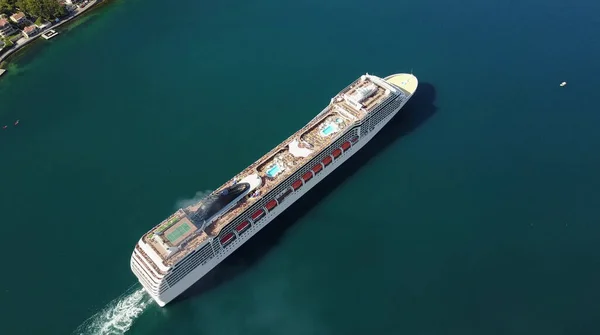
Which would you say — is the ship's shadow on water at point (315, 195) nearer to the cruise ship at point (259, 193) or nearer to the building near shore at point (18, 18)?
the cruise ship at point (259, 193)

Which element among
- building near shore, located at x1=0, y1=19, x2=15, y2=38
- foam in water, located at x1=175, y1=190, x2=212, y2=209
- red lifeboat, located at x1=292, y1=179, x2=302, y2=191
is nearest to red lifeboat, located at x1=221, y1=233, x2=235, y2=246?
foam in water, located at x1=175, y1=190, x2=212, y2=209

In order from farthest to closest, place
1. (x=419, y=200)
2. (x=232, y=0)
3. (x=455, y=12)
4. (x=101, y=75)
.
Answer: (x=232, y=0) → (x=455, y=12) → (x=101, y=75) → (x=419, y=200)

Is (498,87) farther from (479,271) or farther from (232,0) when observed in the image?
(232,0)

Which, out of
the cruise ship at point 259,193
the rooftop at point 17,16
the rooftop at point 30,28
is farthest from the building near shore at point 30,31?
the cruise ship at point 259,193

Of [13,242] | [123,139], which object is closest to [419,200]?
[123,139]

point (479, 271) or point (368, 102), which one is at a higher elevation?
point (368, 102)

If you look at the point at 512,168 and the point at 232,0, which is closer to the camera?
the point at 512,168
